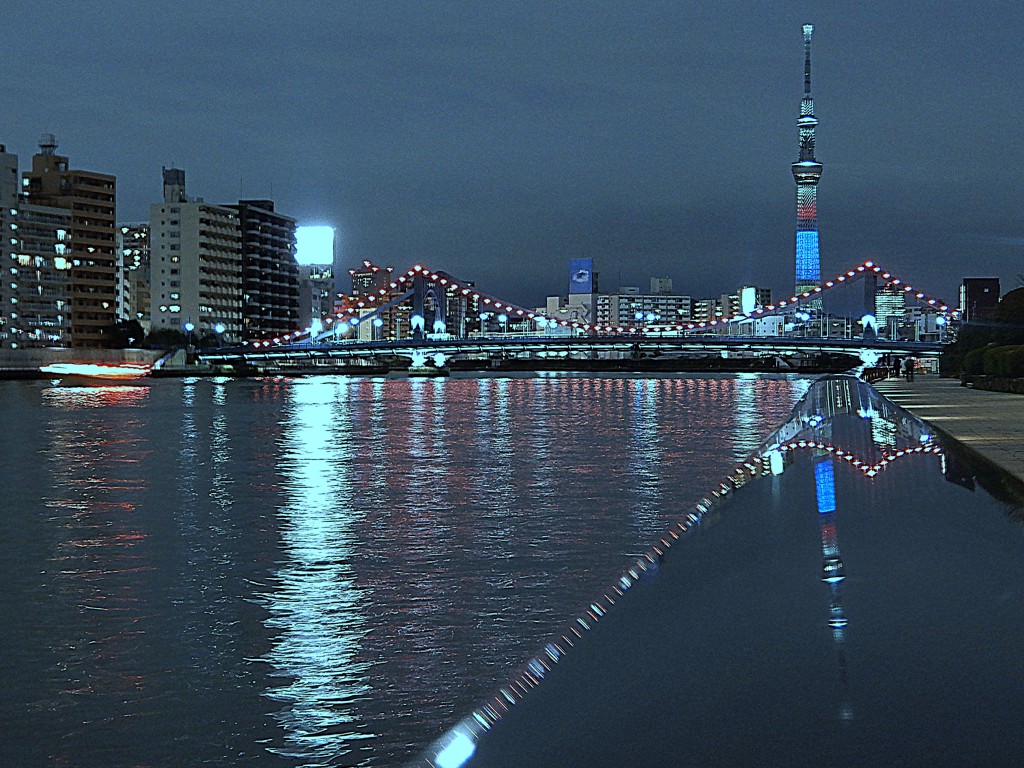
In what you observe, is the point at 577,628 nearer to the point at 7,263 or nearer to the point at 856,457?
the point at 856,457

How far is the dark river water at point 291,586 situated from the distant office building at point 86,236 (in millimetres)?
90165

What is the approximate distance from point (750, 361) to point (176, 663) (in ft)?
379

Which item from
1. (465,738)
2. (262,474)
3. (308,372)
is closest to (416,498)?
(262,474)

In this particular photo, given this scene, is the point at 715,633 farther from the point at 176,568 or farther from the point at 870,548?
the point at 176,568

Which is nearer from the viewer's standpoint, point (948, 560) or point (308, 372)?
point (948, 560)

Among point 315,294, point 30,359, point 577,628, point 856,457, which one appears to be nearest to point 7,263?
point 30,359

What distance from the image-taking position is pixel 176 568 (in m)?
7.46

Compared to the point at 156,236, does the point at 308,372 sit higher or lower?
lower

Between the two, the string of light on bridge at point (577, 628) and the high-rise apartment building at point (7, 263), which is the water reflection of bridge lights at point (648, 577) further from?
the high-rise apartment building at point (7, 263)

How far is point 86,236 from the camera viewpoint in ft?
342

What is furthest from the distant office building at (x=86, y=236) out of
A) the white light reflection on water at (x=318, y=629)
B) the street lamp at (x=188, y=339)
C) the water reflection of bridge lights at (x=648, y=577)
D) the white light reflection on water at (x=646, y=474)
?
the white light reflection on water at (x=318, y=629)

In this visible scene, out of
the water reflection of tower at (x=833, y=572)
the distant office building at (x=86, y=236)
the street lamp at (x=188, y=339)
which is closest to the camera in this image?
the water reflection of tower at (x=833, y=572)

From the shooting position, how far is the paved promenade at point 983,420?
14.5m

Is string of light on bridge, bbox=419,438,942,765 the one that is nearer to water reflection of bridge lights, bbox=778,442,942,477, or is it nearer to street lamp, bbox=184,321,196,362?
water reflection of bridge lights, bbox=778,442,942,477
